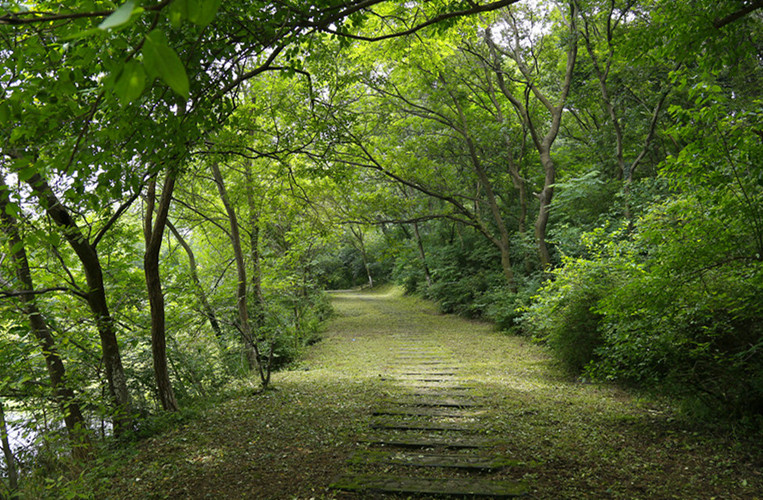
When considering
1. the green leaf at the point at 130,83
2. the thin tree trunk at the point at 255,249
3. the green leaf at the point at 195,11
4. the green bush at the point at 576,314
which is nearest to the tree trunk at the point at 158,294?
the thin tree trunk at the point at 255,249

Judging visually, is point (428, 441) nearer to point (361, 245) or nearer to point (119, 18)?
point (119, 18)

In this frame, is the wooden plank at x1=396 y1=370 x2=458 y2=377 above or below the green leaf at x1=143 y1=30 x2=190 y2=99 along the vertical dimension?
below

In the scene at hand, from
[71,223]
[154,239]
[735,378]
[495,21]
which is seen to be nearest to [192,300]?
[154,239]

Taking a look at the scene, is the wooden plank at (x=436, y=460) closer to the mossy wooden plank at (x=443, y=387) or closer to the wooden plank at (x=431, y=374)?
the mossy wooden plank at (x=443, y=387)

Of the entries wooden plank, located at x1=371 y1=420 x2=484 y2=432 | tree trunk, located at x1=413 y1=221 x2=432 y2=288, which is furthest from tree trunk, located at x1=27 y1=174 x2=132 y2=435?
tree trunk, located at x1=413 y1=221 x2=432 y2=288

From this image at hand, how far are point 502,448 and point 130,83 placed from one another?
4.35 meters

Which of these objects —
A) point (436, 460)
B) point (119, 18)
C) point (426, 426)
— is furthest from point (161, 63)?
point (426, 426)

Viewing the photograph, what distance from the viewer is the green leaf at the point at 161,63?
0.71 metres

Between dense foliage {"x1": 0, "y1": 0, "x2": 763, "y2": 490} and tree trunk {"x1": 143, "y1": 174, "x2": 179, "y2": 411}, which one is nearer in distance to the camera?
dense foliage {"x1": 0, "y1": 0, "x2": 763, "y2": 490}

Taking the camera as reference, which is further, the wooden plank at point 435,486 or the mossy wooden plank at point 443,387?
the mossy wooden plank at point 443,387

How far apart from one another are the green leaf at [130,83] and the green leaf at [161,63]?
4.1 inches

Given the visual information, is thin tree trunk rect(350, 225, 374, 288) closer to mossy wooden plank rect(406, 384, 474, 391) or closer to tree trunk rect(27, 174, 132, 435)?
mossy wooden plank rect(406, 384, 474, 391)

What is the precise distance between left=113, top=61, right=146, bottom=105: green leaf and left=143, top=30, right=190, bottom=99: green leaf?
0.34ft

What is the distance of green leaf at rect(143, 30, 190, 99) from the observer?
71 centimetres
